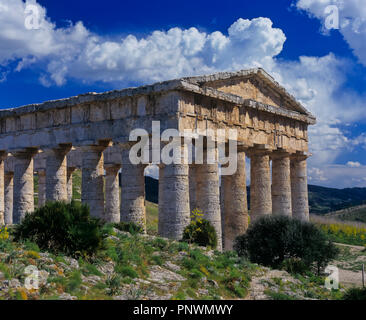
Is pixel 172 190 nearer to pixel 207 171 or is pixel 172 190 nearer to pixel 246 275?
pixel 207 171

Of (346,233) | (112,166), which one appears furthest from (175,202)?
(346,233)

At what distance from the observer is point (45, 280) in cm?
1116

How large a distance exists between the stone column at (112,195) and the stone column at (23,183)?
169 inches

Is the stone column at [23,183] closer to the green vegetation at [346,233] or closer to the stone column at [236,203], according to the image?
the stone column at [236,203]

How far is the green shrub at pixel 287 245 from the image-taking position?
20219mm

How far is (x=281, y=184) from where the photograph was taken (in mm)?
28266

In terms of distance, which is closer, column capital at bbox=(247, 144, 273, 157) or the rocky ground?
the rocky ground

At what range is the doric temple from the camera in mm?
21281

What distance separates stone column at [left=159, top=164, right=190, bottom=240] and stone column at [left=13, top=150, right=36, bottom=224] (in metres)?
10.2

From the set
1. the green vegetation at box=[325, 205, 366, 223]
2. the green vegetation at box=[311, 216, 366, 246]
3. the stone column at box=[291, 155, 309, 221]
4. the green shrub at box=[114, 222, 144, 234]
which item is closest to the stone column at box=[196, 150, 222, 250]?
the green shrub at box=[114, 222, 144, 234]

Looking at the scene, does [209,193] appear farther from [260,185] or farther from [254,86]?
[254,86]

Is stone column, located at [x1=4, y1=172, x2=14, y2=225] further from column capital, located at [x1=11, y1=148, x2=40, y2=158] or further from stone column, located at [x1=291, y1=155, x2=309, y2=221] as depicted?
stone column, located at [x1=291, y1=155, x2=309, y2=221]

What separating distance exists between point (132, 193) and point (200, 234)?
3980mm
